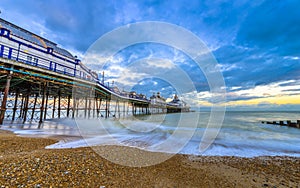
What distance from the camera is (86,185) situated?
8.85 ft

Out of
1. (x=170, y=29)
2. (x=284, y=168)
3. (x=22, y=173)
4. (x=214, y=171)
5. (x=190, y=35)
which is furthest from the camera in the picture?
(x=170, y=29)

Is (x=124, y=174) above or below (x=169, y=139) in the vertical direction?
above

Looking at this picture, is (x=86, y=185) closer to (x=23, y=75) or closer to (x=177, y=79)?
(x=23, y=75)

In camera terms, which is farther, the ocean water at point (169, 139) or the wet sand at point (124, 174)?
the ocean water at point (169, 139)

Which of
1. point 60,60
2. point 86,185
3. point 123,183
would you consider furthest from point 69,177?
point 60,60

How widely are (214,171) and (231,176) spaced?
449 mm

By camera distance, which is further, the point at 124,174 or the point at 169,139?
the point at 169,139

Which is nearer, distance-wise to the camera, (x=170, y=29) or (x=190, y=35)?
(x=190, y=35)

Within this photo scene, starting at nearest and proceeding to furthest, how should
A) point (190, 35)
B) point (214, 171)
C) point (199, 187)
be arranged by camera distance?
point (199, 187)
point (214, 171)
point (190, 35)

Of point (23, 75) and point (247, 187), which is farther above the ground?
point (23, 75)

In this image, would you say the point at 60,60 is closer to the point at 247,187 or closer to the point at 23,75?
the point at 23,75

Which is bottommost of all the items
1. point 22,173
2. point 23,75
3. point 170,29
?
point 22,173

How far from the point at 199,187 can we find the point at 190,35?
842cm

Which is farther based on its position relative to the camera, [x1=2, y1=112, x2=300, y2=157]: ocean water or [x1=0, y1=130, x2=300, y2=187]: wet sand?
[x1=2, y1=112, x2=300, y2=157]: ocean water
